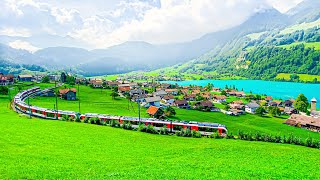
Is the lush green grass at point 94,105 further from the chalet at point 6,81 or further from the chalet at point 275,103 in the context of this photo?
the chalet at point 275,103

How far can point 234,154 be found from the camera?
106ft

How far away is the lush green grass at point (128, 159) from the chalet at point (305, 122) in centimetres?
3572

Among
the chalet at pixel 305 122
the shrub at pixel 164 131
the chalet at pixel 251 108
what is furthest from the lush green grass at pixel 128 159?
the chalet at pixel 251 108

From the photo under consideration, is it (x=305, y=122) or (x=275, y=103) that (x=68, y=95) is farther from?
(x=275, y=103)

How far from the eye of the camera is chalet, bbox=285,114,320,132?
219 ft

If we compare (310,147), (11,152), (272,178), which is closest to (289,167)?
(272,178)

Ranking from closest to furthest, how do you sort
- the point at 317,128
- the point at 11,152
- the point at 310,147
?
the point at 11,152 < the point at 310,147 < the point at 317,128

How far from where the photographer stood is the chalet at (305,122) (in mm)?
66625

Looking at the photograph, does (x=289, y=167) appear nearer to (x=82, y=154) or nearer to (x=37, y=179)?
(x=82, y=154)

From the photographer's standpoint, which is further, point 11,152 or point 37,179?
point 11,152

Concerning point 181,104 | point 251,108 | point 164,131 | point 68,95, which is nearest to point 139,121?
point 164,131

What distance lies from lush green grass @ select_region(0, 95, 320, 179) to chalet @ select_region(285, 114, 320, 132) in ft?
117

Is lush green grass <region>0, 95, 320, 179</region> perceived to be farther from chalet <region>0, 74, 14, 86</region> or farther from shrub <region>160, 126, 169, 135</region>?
chalet <region>0, 74, 14, 86</region>

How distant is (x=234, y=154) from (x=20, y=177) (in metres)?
22.8
